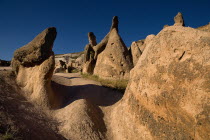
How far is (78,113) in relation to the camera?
18.6ft

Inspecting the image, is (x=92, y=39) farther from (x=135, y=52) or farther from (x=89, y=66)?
(x=135, y=52)

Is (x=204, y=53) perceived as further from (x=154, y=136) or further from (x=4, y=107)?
(x=4, y=107)

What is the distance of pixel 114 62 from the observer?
406 inches

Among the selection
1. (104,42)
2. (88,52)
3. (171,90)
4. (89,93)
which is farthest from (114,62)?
(171,90)

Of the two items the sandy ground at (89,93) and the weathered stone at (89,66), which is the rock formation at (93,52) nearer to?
the weathered stone at (89,66)

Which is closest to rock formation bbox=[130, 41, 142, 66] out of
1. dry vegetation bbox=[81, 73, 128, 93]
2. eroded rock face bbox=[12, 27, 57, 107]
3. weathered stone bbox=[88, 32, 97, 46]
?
weathered stone bbox=[88, 32, 97, 46]

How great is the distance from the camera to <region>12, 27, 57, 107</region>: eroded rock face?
639 cm

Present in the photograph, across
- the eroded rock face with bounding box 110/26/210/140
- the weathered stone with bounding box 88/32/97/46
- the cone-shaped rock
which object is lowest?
the eroded rock face with bounding box 110/26/210/140

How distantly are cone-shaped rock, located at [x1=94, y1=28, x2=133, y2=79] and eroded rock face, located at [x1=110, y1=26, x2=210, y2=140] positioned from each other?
4924 mm

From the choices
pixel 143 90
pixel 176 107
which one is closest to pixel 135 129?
pixel 143 90

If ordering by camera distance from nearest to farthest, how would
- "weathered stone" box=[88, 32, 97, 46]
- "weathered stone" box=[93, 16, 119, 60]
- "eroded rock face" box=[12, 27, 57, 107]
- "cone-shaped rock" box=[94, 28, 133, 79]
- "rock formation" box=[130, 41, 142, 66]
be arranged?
"eroded rock face" box=[12, 27, 57, 107]
"cone-shaped rock" box=[94, 28, 133, 79]
"weathered stone" box=[93, 16, 119, 60]
"rock formation" box=[130, 41, 142, 66]
"weathered stone" box=[88, 32, 97, 46]

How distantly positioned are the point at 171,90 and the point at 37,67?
216 inches

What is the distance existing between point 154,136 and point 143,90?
3.90 ft

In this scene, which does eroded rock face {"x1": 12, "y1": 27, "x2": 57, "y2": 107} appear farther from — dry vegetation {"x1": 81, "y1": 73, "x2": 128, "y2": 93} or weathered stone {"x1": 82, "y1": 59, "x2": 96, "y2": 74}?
weathered stone {"x1": 82, "y1": 59, "x2": 96, "y2": 74}
